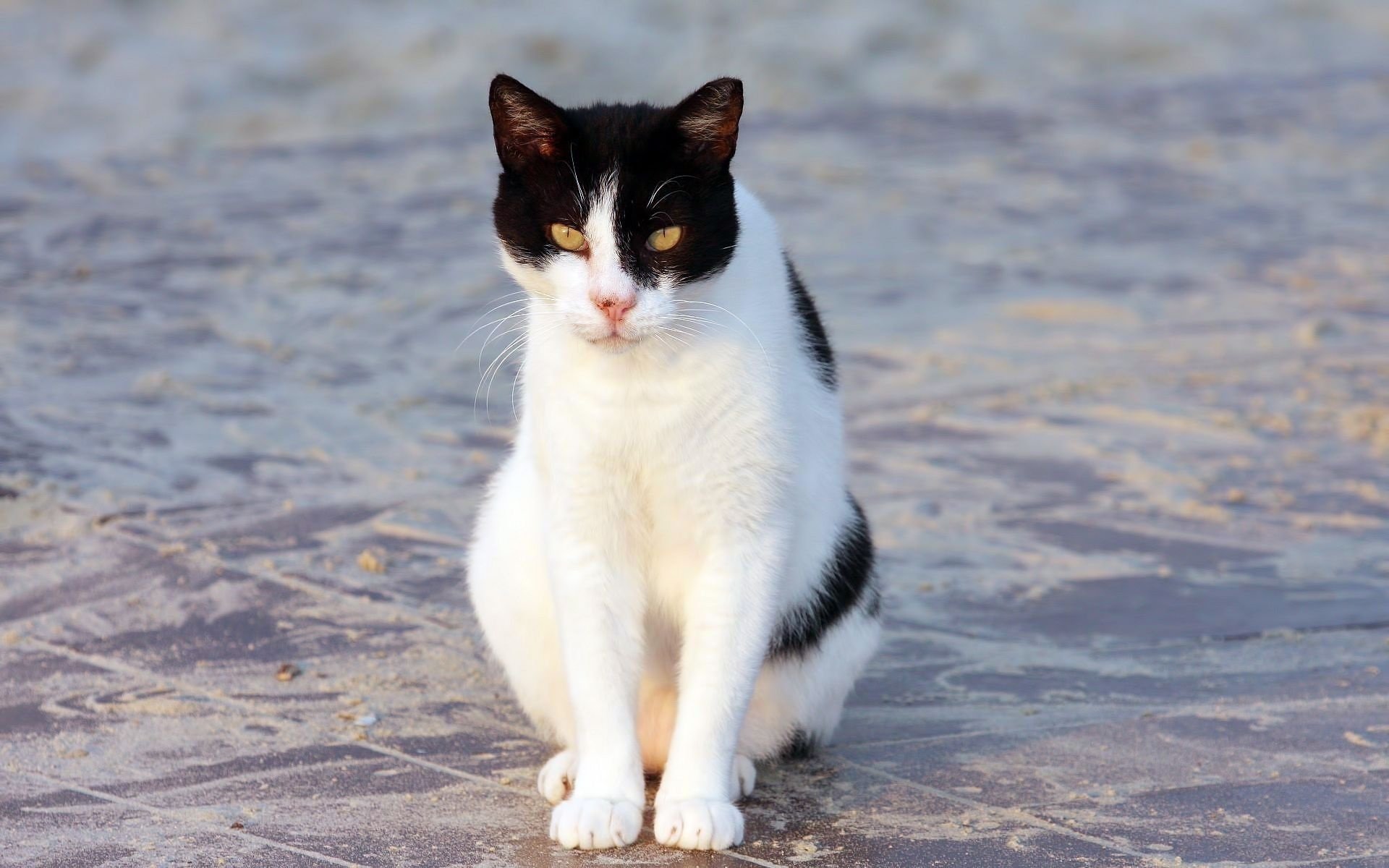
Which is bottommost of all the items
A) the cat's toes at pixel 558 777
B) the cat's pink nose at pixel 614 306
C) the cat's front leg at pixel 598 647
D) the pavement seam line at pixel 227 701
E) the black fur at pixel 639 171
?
the pavement seam line at pixel 227 701

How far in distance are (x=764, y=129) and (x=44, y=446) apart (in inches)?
270

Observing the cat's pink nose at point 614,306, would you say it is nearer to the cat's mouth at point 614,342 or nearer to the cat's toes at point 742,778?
the cat's mouth at point 614,342

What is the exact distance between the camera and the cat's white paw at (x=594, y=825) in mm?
2814

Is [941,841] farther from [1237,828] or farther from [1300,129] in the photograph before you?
[1300,129]

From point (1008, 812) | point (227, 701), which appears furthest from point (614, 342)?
point (227, 701)

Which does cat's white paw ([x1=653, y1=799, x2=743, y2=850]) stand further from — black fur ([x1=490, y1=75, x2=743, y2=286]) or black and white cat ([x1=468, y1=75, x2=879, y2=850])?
black fur ([x1=490, y1=75, x2=743, y2=286])

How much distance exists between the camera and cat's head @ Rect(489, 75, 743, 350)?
2770mm

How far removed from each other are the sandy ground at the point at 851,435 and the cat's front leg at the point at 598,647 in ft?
0.45

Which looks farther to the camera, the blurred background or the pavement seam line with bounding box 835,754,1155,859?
the blurred background

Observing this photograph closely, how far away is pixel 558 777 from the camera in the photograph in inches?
122

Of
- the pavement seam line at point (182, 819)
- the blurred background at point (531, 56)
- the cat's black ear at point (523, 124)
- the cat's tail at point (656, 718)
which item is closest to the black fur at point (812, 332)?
the cat's black ear at point (523, 124)

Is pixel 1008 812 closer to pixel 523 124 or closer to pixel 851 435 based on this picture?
pixel 523 124

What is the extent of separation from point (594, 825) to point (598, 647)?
318 mm

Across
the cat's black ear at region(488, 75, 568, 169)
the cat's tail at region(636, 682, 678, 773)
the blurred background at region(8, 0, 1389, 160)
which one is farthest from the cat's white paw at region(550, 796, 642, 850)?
the blurred background at region(8, 0, 1389, 160)
